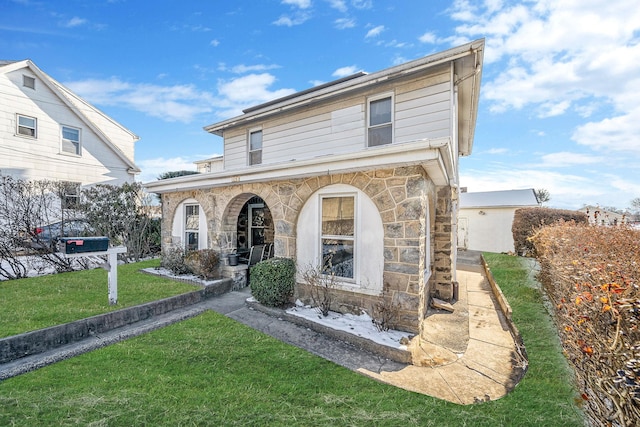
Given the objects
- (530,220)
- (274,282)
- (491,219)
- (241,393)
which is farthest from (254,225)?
(491,219)

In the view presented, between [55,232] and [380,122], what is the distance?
11.9 m

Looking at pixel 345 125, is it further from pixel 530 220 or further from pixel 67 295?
pixel 530 220

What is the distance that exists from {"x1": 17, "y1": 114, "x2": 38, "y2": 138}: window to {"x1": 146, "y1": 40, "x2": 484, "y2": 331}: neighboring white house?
8522 mm

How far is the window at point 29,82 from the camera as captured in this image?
486 inches

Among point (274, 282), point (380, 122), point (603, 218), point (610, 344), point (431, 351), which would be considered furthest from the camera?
point (603, 218)

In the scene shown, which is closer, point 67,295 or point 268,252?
point 67,295

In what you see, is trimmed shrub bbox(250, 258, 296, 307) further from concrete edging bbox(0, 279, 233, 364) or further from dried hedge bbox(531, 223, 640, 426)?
dried hedge bbox(531, 223, 640, 426)

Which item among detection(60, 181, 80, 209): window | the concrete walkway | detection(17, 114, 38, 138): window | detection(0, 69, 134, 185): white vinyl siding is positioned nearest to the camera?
the concrete walkway

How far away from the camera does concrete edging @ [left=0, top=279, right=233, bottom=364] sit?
4098mm

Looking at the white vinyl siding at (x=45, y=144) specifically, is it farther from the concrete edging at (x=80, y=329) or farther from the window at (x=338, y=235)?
the window at (x=338, y=235)

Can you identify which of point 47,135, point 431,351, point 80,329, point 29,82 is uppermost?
point 29,82

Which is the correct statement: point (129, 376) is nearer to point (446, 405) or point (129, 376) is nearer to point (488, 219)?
point (446, 405)

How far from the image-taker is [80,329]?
15.5 feet

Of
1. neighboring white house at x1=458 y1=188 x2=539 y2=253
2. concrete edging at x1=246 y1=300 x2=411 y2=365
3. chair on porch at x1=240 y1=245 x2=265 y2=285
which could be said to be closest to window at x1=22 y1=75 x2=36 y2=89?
chair on porch at x1=240 y1=245 x2=265 y2=285
